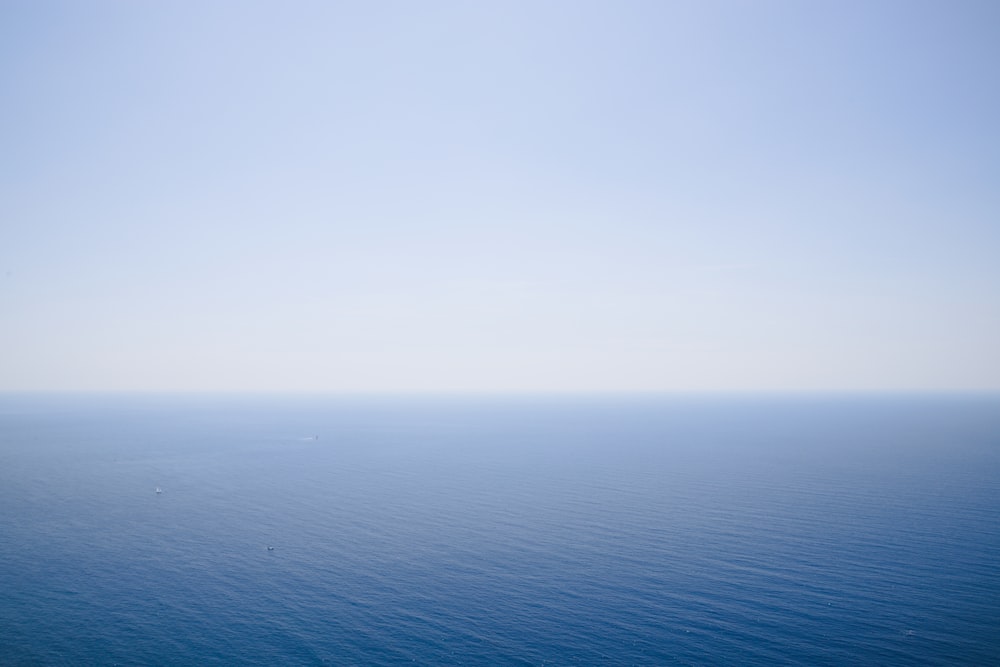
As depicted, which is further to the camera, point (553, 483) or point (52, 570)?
point (553, 483)

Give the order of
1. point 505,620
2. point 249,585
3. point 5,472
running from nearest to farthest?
point 505,620 < point 249,585 < point 5,472

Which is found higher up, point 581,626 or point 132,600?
point 581,626

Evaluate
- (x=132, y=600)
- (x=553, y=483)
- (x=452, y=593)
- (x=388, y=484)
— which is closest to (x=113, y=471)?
(x=388, y=484)

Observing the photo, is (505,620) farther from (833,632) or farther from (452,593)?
(833,632)

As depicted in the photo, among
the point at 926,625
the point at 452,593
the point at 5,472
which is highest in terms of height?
the point at 926,625

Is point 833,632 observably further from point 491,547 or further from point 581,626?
point 491,547

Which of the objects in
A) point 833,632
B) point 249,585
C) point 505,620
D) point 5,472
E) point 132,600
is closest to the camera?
point 833,632

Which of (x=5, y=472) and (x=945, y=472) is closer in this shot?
(x=945, y=472)

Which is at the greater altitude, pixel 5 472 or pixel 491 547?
pixel 491 547

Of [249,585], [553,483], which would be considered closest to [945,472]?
[553,483]
